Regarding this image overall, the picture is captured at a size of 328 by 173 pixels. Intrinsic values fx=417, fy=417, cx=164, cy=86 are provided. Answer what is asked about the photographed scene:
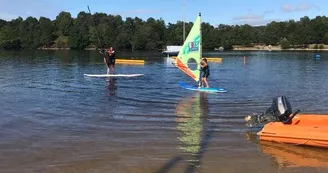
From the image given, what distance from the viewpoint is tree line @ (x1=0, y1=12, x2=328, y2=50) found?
173m

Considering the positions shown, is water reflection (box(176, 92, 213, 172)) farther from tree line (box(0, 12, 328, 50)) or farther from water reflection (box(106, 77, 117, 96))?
tree line (box(0, 12, 328, 50))

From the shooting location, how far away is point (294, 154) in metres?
11.0

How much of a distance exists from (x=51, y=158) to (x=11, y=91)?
1514 cm

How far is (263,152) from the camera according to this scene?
11.2m

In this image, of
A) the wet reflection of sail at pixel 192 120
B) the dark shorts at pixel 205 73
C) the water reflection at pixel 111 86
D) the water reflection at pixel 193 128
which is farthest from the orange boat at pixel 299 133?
the water reflection at pixel 111 86

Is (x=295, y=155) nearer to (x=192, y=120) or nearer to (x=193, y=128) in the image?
(x=193, y=128)

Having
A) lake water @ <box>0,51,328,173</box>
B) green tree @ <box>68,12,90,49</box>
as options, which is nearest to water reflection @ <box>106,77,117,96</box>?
lake water @ <box>0,51,328,173</box>

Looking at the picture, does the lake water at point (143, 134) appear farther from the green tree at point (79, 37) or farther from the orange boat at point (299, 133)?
the green tree at point (79, 37)

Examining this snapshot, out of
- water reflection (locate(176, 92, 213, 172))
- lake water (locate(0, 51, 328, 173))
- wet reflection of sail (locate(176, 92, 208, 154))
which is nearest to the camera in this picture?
lake water (locate(0, 51, 328, 173))

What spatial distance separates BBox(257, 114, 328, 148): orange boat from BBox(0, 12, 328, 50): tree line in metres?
156

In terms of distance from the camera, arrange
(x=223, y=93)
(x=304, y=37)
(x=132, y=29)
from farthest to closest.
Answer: (x=132, y=29) → (x=304, y=37) → (x=223, y=93)

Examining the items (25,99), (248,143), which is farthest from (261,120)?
(25,99)

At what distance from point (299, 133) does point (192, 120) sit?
15.7ft

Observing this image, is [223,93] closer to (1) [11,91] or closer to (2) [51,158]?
(1) [11,91]
